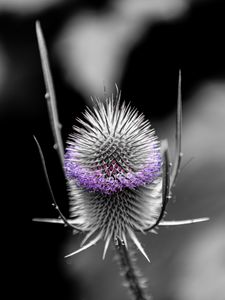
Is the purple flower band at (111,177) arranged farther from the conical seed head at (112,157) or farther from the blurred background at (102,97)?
the blurred background at (102,97)

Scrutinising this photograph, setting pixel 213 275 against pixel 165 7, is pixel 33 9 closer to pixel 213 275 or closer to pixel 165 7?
pixel 165 7

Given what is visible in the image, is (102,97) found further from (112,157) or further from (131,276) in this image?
(131,276)

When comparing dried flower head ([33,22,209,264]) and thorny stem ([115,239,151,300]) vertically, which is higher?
dried flower head ([33,22,209,264])

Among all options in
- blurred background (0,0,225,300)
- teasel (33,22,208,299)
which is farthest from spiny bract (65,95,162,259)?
blurred background (0,0,225,300)

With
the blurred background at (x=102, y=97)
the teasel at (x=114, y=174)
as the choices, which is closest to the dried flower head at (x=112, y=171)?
the teasel at (x=114, y=174)

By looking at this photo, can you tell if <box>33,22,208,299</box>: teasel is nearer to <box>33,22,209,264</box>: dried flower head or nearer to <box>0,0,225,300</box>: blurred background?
<box>33,22,209,264</box>: dried flower head

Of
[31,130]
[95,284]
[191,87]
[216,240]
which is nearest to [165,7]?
[191,87]
